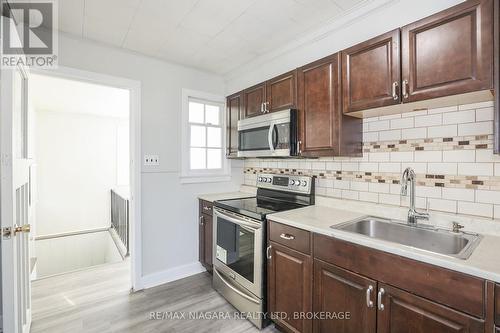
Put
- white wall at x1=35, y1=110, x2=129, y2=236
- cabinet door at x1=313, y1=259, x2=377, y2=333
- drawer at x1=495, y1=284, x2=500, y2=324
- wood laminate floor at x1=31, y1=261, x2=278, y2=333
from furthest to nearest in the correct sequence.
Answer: white wall at x1=35, y1=110, x2=129, y2=236, wood laminate floor at x1=31, y1=261, x2=278, y2=333, cabinet door at x1=313, y1=259, x2=377, y2=333, drawer at x1=495, y1=284, x2=500, y2=324

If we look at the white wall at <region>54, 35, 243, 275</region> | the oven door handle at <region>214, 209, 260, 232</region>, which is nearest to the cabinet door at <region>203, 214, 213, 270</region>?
the white wall at <region>54, 35, 243, 275</region>

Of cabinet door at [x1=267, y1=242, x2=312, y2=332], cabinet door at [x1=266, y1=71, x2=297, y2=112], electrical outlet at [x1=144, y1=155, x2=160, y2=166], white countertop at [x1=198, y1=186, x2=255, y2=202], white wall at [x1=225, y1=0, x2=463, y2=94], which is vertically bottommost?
cabinet door at [x1=267, y1=242, x2=312, y2=332]

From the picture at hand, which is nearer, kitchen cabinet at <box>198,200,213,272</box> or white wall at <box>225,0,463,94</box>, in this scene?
white wall at <box>225,0,463,94</box>

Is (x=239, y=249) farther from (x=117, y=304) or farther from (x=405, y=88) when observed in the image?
(x=405, y=88)

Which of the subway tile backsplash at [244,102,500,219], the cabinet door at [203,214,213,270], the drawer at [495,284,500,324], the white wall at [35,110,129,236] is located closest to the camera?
the drawer at [495,284,500,324]

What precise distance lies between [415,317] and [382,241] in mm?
348

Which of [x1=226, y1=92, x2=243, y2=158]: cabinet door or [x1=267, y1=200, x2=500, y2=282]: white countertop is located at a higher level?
[x1=226, y1=92, x2=243, y2=158]: cabinet door

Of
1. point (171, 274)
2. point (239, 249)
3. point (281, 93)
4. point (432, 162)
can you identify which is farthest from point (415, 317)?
point (171, 274)

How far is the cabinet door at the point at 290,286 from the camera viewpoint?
161cm

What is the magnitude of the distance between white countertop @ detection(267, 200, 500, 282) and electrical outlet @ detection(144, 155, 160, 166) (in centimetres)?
147

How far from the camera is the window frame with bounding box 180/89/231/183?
2838 millimetres

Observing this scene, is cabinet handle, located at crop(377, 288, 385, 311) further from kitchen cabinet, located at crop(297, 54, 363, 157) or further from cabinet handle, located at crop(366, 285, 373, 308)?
kitchen cabinet, located at crop(297, 54, 363, 157)

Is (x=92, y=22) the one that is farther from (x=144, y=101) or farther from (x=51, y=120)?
(x=51, y=120)

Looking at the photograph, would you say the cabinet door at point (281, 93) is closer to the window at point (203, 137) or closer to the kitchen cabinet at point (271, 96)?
the kitchen cabinet at point (271, 96)
